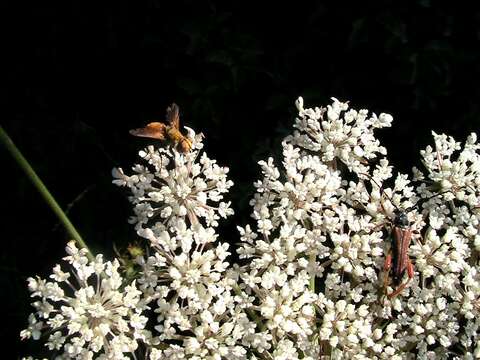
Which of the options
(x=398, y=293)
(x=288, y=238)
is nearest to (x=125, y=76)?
(x=288, y=238)

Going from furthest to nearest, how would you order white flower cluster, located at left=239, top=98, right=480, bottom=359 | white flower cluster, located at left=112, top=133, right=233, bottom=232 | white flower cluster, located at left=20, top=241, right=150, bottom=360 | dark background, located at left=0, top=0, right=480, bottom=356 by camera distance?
dark background, located at left=0, top=0, right=480, bottom=356, white flower cluster, located at left=112, top=133, right=233, bottom=232, white flower cluster, located at left=239, top=98, right=480, bottom=359, white flower cluster, located at left=20, top=241, right=150, bottom=360

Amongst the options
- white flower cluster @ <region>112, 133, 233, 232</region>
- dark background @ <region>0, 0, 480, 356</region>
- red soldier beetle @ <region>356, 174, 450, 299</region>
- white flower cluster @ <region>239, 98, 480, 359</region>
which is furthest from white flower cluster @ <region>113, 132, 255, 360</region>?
dark background @ <region>0, 0, 480, 356</region>

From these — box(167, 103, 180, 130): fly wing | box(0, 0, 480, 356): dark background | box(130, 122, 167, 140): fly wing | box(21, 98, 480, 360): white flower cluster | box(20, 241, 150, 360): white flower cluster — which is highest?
box(0, 0, 480, 356): dark background

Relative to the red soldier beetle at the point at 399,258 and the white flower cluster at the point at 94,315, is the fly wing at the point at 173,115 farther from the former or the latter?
the red soldier beetle at the point at 399,258

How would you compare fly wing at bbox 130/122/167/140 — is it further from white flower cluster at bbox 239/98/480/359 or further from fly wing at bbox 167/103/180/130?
white flower cluster at bbox 239/98/480/359

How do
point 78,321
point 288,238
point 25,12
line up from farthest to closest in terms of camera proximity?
1. point 25,12
2. point 288,238
3. point 78,321

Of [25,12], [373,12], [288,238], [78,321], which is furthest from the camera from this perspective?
[25,12]

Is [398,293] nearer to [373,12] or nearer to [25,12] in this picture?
[373,12]
